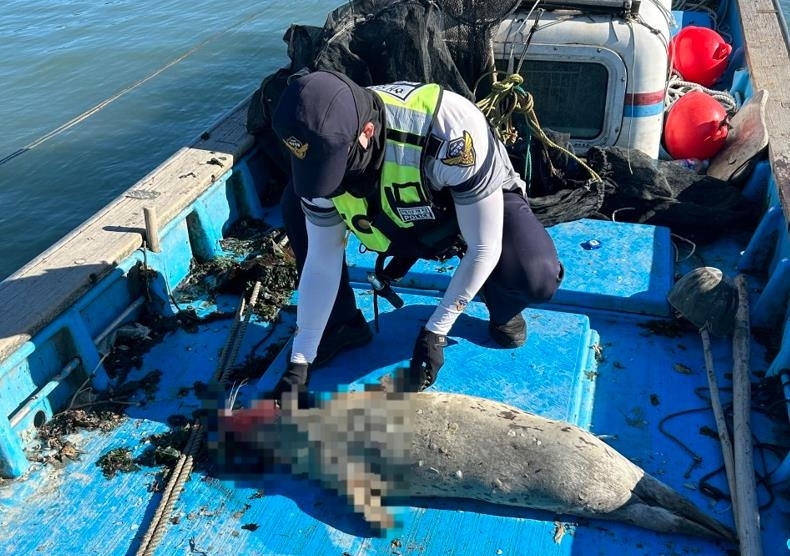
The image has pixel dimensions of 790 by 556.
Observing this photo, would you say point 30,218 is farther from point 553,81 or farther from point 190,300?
point 553,81

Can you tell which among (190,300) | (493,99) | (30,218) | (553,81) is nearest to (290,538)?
(190,300)

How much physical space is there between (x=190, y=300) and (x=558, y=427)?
2.32 metres

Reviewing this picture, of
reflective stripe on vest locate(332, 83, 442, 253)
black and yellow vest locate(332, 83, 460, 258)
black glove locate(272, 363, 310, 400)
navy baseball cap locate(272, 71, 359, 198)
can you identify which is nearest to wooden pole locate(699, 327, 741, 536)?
black and yellow vest locate(332, 83, 460, 258)

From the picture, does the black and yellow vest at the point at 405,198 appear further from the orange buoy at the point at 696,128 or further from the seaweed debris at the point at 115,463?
the orange buoy at the point at 696,128

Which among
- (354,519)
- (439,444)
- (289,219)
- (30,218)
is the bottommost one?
(30,218)

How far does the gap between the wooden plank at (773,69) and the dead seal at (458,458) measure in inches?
66.5

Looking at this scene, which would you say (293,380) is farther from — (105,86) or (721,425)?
(105,86)

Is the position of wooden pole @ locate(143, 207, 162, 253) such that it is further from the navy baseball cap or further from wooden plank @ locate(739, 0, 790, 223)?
wooden plank @ locate(739, 0, 790, 223)

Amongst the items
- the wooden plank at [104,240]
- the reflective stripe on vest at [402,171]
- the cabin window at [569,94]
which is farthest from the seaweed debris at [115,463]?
the cabin window at [569,94]

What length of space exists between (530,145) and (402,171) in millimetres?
1777

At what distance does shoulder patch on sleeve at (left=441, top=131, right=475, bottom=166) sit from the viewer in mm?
2885

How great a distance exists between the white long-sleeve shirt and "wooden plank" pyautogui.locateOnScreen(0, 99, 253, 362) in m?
1.12

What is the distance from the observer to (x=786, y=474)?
2945 mm

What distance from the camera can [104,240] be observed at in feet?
12.9
